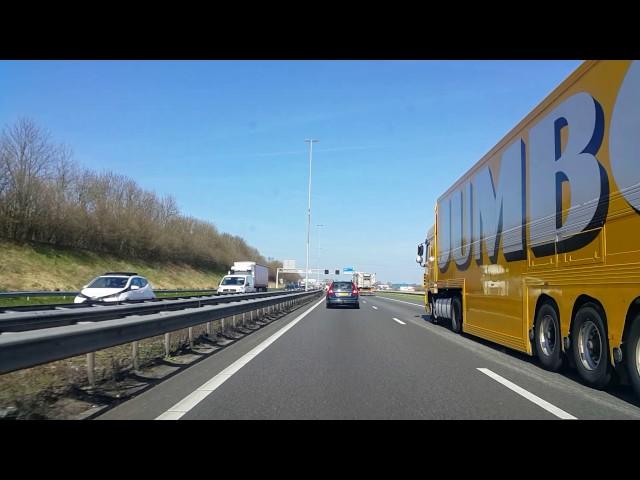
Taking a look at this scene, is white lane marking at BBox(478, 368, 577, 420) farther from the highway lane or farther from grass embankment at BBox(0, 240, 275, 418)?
grass embankment at BBox(0, 240, 275, 418)

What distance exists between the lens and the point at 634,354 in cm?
653

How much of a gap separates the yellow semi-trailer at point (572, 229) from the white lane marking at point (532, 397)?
877 millimetres

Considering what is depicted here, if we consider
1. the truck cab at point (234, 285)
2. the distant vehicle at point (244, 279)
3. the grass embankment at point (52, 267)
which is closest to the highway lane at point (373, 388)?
the grass embankment at point (52, 267)

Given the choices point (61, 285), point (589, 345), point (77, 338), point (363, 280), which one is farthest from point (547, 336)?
point (363, 280)

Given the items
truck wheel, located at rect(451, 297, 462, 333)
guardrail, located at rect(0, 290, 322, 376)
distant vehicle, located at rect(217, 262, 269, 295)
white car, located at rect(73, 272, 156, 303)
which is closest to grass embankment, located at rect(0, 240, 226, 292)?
distant vehicle, located at rect(217, 262, 269, 295)

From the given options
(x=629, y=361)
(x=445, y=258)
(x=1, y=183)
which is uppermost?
(x=1, y=183)

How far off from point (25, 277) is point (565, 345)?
36.8 metres

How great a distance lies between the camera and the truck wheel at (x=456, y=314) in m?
16.2

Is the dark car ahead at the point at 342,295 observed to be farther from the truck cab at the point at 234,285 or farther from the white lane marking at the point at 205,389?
the white lane marking at the point at 205,389

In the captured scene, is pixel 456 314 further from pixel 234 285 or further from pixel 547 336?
pixel 234 285
